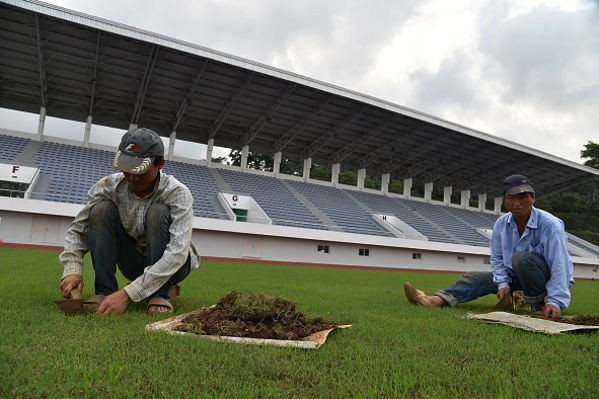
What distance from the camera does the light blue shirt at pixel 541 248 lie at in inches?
144

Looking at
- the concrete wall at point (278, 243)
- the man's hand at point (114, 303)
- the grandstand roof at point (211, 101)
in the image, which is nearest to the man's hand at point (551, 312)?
the man's hand at point (114, 303)

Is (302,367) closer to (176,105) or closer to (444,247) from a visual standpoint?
(176,105)

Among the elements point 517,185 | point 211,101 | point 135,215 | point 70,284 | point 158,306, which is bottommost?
point 158,306

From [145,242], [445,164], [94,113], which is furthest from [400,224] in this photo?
[145,242]

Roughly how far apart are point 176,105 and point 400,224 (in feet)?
47.6

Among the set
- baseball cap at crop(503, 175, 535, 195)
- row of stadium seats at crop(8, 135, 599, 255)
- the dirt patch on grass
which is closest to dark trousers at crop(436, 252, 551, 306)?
baseball cap at crop(503, 175, 535, 195)

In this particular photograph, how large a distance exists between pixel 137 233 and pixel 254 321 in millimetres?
1225

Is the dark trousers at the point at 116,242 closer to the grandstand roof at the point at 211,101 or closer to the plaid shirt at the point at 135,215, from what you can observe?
the plaid shirt at the point at 135,215

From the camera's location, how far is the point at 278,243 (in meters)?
21.5

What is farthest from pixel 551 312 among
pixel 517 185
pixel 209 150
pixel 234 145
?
pixel 234 145

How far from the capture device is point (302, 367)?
5.84 feet

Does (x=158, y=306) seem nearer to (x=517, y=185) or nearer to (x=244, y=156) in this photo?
(x=517, y=185)

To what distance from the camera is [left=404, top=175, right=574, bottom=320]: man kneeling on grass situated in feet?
12.2

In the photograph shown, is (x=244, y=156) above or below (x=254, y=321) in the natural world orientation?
above
